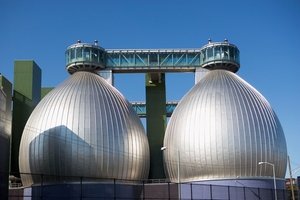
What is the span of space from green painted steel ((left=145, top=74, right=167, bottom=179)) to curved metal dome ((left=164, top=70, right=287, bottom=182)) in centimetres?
577

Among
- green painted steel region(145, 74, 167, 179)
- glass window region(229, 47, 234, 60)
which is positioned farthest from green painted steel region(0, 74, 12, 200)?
glass window region(229, 47, 234, 60)

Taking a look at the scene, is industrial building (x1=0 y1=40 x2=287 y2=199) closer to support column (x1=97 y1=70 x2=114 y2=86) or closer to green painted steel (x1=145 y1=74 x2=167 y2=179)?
support column (x1=97 y1=70 x2=114 y2=86)

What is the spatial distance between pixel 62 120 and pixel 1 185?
15.5m

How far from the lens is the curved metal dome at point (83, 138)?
161 ft

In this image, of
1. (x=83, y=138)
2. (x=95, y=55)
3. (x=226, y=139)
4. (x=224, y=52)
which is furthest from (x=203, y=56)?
(x=83, y=138)

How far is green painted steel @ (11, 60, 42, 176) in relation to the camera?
64312 mm

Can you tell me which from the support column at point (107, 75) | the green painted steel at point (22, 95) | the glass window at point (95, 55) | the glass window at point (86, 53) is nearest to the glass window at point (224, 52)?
the support column at point (107, 75)

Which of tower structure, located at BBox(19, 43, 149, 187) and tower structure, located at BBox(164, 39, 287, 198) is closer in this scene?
tower structure, located at BBox(19, 43, 149, 187)

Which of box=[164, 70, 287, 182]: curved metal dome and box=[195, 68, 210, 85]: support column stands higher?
box=[195, 68, 210, 85]: support column

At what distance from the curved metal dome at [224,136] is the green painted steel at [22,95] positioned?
2089 centimetres

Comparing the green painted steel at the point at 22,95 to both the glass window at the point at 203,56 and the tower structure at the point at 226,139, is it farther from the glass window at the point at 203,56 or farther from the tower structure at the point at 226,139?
the glass window at the point at 203,56

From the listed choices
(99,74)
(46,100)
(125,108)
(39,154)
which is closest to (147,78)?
(99,74)

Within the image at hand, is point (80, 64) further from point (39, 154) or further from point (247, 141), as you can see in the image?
point (247, 141)

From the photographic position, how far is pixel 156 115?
65312mm
